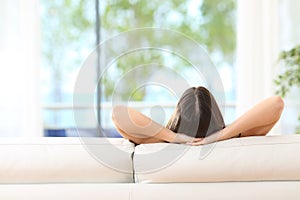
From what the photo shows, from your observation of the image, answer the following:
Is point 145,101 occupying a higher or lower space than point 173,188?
lower

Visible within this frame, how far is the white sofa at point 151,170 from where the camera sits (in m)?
1.44

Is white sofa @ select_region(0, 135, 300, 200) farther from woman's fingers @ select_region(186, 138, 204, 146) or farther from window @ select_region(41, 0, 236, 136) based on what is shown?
window @ select_region(41, 0, 236, 136)

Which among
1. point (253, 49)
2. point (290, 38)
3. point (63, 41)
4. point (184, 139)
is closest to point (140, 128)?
point (184, 139)

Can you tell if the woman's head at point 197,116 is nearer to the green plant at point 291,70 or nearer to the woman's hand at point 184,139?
the woman's hand at point 184,139

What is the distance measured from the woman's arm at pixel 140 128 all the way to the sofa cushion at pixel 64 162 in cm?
8

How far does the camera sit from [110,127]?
4844 millimetres

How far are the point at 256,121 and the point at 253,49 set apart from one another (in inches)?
120

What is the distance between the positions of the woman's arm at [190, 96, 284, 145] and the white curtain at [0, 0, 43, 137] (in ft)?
10.4

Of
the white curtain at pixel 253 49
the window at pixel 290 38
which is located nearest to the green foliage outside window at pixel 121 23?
the white curtain at pixel 253 49

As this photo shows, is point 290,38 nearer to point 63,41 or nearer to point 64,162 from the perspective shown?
point 63,41

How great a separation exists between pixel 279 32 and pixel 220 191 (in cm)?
328

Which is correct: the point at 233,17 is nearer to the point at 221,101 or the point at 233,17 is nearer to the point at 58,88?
the point at 58,88

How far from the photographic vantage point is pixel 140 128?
1.55 meters

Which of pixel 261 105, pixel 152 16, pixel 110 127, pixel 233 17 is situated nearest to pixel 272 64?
pixel 233 17
